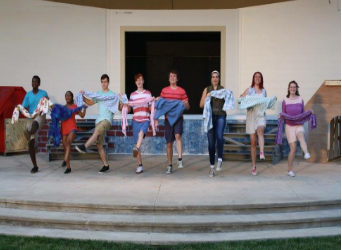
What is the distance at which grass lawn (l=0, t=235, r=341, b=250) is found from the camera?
654 cm

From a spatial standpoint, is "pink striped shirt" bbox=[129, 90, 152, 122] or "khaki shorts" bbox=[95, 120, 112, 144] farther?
"pink striped shirt" bbox=[129, 90, 152, 122]

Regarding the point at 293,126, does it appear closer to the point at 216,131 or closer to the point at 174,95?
the point at 216,131

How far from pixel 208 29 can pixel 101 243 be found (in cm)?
836

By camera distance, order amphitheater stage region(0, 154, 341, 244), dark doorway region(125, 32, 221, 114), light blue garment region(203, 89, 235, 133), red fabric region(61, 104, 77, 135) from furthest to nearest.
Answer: dark doorway region(125, 32, 221, 114) → red fabric region(61, 104, 77, 135) → light blue garment region(203, 89, 235, 133) → amphitheater stage region(0, 154, 341, 244)

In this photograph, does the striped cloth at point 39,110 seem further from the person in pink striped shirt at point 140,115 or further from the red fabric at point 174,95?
the red fabric at point 174,95

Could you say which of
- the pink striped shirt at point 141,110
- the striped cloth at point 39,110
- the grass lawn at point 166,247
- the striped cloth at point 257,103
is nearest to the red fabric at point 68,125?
the striped cloth at point 39,110

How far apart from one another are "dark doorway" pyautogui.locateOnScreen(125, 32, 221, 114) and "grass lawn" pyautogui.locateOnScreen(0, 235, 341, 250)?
26.0 feet

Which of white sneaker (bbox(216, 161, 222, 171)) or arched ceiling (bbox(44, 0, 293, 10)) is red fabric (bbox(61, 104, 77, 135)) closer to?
white sneaker (bbox(216, 161, 222, 171))

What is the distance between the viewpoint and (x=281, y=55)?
13.5m

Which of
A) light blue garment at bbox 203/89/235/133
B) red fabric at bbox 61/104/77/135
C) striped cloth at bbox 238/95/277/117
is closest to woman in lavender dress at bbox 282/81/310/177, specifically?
striped cloth at bbox 238/95/277/117

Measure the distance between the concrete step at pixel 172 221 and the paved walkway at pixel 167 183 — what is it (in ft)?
1.02

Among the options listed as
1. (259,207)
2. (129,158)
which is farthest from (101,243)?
(129,158)

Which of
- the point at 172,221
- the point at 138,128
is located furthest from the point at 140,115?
the point at 172,221

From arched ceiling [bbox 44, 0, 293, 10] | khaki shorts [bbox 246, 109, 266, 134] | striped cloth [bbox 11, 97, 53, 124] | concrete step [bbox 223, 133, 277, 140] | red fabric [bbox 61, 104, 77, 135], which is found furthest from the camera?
arched ceiling [bbox 44, 0, 293, 10]
